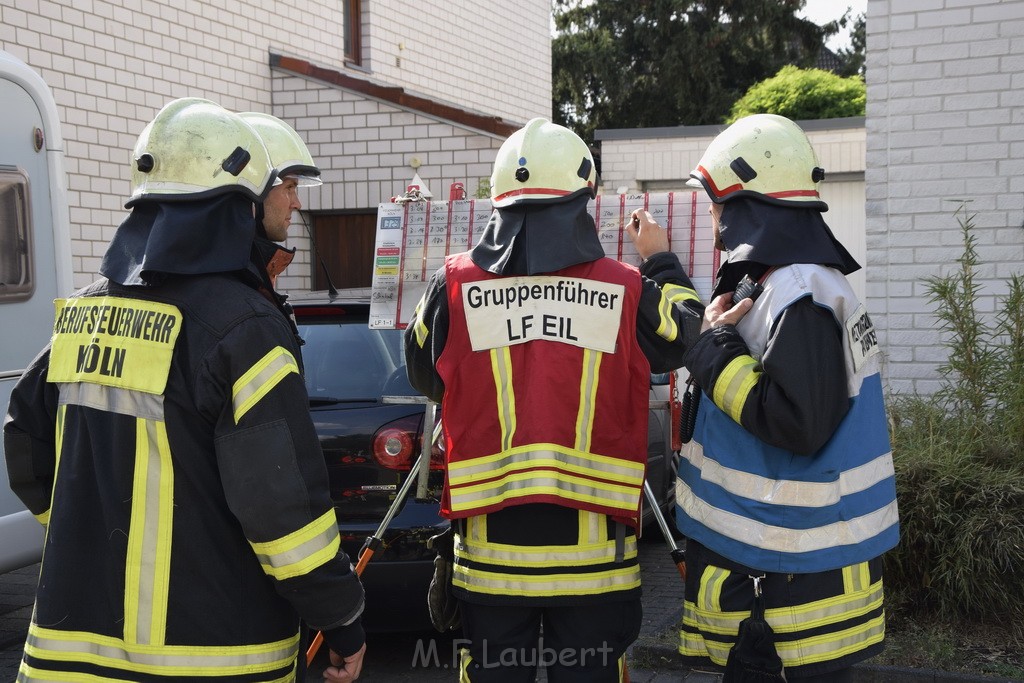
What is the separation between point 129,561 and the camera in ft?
7.57

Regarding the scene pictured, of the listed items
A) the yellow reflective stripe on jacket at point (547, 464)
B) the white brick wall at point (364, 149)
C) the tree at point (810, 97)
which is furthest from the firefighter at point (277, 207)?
the tree at point (810, 97)

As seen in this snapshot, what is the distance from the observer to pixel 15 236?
207 inches

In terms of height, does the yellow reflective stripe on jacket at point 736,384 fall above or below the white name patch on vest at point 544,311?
below

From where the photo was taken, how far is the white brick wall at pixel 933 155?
21.7ft

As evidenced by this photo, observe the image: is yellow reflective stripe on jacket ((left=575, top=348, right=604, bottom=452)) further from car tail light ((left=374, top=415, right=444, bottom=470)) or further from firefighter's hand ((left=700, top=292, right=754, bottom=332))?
car tail light ((left=374, top=415, right=444, bottom=470))

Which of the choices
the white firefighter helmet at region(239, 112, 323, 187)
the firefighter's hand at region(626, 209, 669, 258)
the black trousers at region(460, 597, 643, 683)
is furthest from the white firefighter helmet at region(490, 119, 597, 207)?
the black trousers at region(460, 597, 643, 683)

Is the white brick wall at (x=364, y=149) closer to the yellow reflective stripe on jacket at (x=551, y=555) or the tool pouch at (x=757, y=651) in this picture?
the yellow reflective stripe on jacket at (x=551, y=555)

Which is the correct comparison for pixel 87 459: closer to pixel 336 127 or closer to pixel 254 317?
pixel 254 317

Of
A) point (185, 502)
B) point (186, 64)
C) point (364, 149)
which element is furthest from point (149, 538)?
point (364, 149)

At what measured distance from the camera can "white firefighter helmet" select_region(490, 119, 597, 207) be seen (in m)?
3.07

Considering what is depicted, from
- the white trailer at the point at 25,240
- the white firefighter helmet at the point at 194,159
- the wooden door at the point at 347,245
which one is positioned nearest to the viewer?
the white firefighter helmet at the point at 194,159

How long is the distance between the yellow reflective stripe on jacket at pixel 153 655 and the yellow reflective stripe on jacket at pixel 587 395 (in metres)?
1.06

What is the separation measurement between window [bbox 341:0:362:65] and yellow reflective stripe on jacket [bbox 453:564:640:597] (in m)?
10.3

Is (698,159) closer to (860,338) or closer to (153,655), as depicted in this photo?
(860,338)
